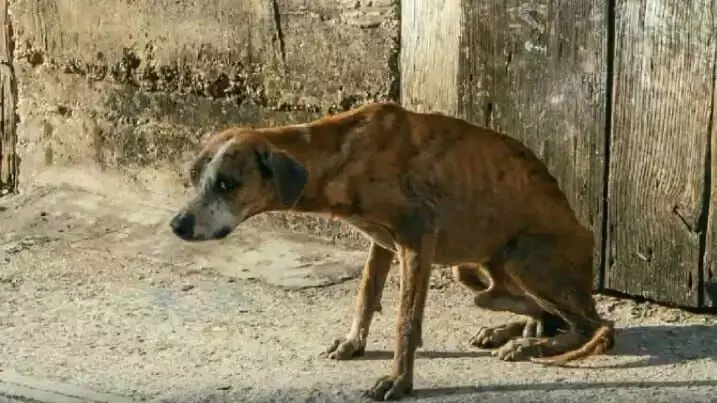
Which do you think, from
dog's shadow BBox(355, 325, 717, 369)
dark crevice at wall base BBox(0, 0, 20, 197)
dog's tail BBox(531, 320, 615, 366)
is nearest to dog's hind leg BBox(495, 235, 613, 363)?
dog's tail BBox(531, 320, 615, 366)

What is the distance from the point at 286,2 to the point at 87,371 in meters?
2.06

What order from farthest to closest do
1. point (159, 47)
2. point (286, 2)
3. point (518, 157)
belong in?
point (159, 47)
point (286, 2)
point (518, 157)

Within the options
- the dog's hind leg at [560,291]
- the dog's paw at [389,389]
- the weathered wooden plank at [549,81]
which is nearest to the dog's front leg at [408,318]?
the dog's paw at [389,389]

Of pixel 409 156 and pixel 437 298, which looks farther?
pixel 437 298

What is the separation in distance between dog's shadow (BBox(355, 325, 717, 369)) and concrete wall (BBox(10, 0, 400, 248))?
4.49 ft

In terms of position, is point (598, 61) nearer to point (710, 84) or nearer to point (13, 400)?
point (710, 84)

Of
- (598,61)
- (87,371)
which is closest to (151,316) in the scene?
(87,371)

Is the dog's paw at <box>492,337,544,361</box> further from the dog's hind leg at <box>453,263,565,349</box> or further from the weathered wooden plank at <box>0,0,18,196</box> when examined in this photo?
the weathered wooden plank at <box>0,0,18,196</box>

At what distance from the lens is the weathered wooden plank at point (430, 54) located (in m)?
5.93

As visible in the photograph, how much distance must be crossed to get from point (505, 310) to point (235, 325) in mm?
1052

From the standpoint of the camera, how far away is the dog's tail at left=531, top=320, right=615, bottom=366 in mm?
5070

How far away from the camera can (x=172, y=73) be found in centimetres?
686

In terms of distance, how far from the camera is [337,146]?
4980 mm

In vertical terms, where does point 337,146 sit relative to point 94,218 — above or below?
above
